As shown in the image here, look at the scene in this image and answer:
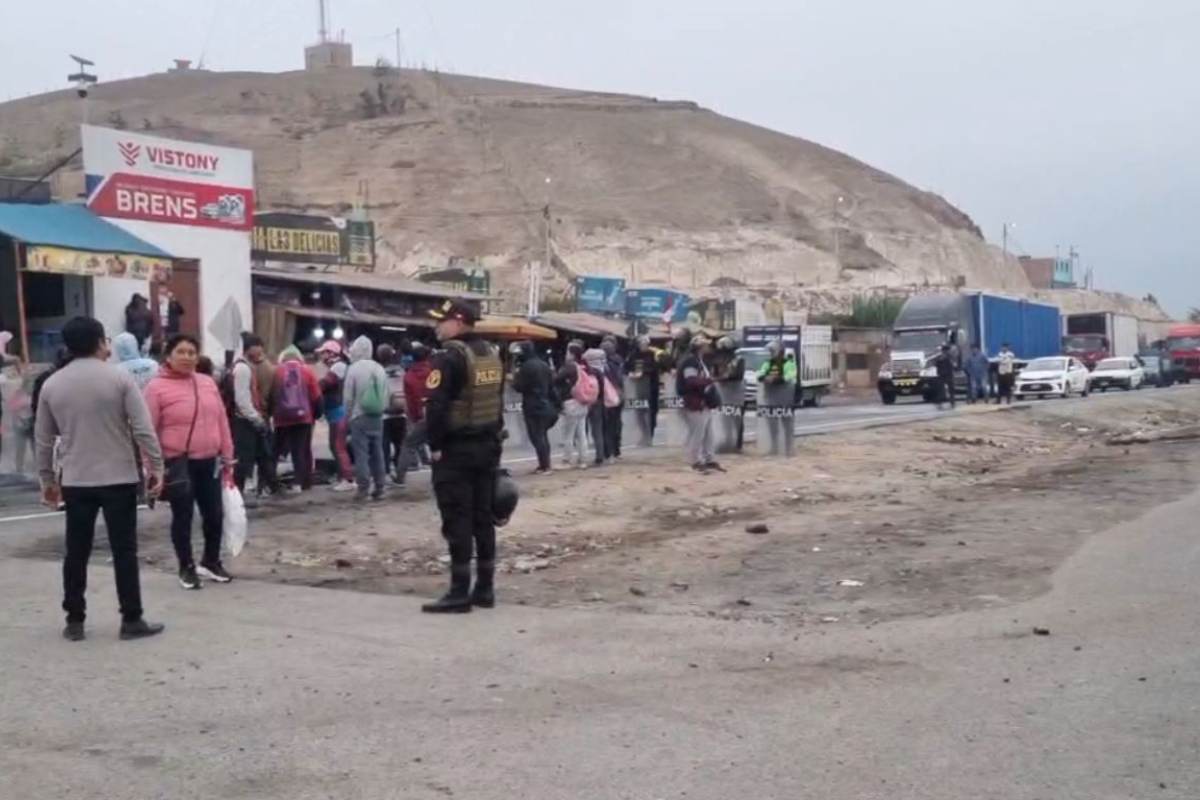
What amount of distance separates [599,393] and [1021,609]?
10822 mm

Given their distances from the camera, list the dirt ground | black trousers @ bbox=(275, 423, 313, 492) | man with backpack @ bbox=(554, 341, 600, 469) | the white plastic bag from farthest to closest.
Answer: man with backpack @ bbox=(554, 341, 600, 469) → black trousers @ bbox=(275, 423, 313, 492) → the white plastic bag → the dirt ground

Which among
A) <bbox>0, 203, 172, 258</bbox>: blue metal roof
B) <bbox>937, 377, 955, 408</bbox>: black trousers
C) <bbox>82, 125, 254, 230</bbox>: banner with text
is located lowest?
<bbox>937, 377, 955, 408</bbox>: black trousers

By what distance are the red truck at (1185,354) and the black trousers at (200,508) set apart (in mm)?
59573

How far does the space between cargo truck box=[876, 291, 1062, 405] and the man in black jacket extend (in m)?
25.3

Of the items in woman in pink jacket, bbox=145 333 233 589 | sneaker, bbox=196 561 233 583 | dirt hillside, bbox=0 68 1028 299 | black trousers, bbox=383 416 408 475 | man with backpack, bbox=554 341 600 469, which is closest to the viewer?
woman in pink jacket, bbox=145 333 233 589

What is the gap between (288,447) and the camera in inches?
671

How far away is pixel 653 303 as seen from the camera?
61.0 m

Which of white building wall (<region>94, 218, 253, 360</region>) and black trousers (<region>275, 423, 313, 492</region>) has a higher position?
white building wall (<region>94, 218, 253, 360</region>)

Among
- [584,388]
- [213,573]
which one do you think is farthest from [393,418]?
[213,573]

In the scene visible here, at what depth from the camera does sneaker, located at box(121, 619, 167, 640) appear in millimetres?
8977

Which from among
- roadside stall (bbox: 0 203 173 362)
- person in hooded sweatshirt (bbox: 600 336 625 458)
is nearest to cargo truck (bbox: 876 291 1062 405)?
roadside stall (bbox: 0 203 173 362)

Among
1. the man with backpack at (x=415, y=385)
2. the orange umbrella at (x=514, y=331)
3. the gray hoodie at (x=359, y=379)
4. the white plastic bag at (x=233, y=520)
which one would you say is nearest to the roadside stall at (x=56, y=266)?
the orange umbrella at (x=514, y=331)

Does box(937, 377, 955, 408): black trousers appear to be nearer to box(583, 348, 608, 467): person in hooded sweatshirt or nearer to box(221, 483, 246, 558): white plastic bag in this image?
box(583, 348, 608, 467): person in hooded sweatshirt

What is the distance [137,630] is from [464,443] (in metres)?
2.25
